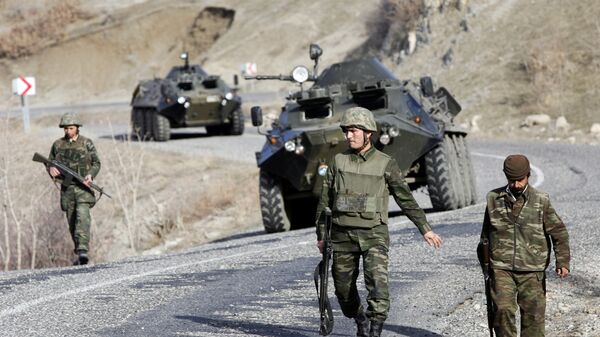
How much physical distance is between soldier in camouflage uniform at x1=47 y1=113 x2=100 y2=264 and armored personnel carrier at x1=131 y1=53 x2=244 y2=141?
18332 millimetres

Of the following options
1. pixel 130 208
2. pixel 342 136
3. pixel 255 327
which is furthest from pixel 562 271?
pixel 130 208

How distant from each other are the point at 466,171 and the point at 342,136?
3106mm

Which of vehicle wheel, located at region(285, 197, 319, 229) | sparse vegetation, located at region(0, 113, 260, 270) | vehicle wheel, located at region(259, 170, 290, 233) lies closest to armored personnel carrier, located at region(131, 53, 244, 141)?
sparse vegetation, located at region(0, 113, 260, 270)

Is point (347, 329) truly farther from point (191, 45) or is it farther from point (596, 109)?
point (191, 45)

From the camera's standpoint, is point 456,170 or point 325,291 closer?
point 325,291

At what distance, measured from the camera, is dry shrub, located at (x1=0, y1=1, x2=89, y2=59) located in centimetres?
6919

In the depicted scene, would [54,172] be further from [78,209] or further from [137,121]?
[137,121]

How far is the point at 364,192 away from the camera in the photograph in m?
8.47

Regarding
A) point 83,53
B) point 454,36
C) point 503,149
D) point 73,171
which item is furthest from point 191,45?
point 73,171

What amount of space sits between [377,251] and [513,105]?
29844mm

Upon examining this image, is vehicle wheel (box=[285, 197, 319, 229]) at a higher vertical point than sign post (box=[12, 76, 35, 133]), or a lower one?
lower

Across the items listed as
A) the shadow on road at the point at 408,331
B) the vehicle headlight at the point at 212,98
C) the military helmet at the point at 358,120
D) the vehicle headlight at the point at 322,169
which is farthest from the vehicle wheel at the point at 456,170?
the vehicle headlight at the point at 212,98

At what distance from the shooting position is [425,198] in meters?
22.9

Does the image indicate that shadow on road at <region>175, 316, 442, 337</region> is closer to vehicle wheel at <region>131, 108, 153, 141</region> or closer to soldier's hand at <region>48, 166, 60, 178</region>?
soldier's hand at <region>48, 166, 60, 178</region>
